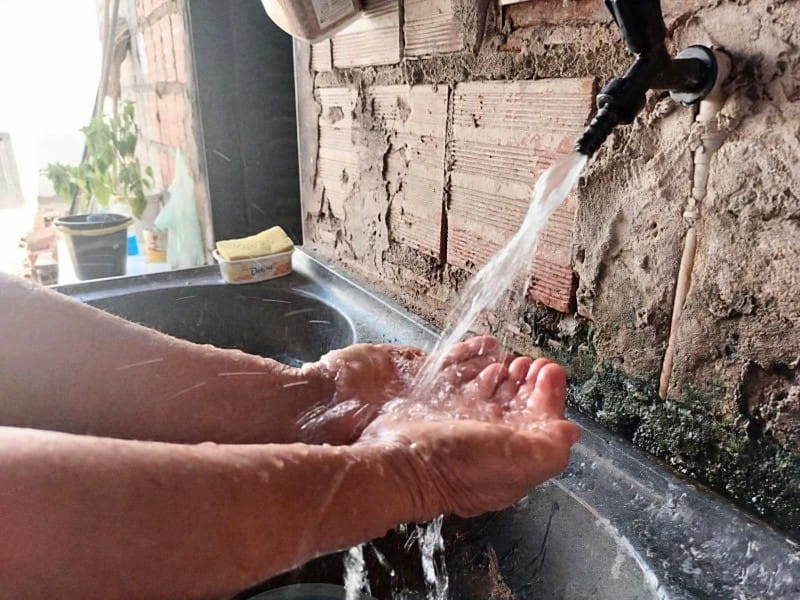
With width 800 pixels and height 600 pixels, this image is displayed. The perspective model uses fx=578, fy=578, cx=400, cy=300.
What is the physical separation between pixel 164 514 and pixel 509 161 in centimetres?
75

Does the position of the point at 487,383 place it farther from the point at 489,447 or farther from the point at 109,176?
the point at 109,176

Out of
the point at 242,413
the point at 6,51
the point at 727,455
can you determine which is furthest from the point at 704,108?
the point at 6,51

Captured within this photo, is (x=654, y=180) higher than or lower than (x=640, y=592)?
higher

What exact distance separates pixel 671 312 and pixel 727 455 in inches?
7.6

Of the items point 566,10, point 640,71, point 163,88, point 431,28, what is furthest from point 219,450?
point 163,88

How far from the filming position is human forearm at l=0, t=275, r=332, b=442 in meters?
0.79

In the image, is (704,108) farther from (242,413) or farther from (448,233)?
(242,413)

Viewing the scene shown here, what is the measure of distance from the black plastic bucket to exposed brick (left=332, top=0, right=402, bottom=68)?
4.47 ft

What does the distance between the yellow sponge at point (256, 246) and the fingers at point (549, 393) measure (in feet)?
3.39

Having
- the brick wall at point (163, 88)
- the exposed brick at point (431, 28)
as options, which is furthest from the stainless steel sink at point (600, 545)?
the brick wall at point (163, 88)

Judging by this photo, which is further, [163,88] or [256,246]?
[163,88]

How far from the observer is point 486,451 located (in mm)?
662

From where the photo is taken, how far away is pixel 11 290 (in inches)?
31.0

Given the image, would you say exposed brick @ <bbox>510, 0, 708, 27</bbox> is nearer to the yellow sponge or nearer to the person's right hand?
the person's right hand
